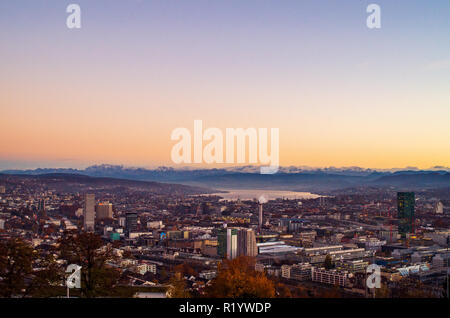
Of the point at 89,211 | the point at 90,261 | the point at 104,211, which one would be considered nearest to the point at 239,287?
the point at 90,261

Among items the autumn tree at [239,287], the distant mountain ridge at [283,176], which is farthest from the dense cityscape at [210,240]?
the distant mountain ridge at [283,176]

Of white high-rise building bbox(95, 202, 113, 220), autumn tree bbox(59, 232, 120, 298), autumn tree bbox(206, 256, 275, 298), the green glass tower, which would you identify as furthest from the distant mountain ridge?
autumn tree bbox(206, 256, 275, 298)

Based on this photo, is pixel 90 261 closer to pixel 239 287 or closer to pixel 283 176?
pixel 239 287

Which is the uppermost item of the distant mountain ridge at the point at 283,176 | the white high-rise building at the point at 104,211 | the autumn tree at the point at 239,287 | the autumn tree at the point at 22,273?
the distant mountain ridge at the point at 283,176

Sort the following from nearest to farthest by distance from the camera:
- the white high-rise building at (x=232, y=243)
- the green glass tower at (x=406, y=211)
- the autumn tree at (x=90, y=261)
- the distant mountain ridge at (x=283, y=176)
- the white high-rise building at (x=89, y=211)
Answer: the autumn tree at (x=90, y=261), the distant mountain ridge at (x=283, y=176), the white high-rise building at (x=89, y=211), the white high-rise building at (x=232, y=243), the green glass tower at (x=406, y=211)

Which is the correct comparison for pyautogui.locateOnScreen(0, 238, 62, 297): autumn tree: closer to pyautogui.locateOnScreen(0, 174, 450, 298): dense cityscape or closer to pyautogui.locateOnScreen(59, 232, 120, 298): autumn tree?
pyautogui.locateOnScreen(0, 174, 450, 298): dense cityscape

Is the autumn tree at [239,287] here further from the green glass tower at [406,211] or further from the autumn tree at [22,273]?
the green glass tower at [406,211]
